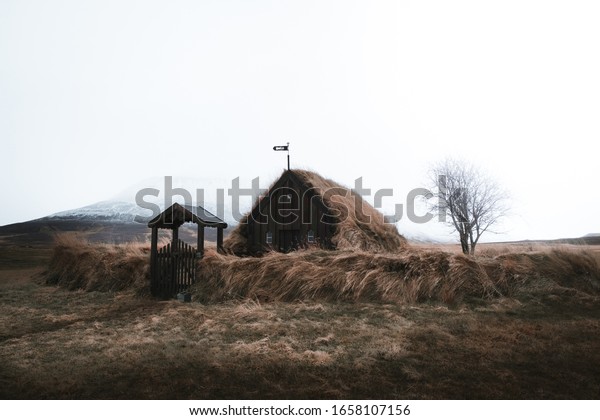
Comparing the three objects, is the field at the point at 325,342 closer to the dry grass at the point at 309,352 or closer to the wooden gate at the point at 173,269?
the dry grass at the point at 309,352

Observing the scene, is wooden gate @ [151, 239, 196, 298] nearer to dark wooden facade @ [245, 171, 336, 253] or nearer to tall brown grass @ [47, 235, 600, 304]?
tall brown grass @ [47, 235, 600, 304]

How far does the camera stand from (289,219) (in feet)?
53.8

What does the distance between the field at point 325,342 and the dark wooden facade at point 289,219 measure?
16.7 feet

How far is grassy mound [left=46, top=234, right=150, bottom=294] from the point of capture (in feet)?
43.3

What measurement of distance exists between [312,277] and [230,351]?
4623mm

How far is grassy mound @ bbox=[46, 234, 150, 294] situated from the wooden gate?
77 cm

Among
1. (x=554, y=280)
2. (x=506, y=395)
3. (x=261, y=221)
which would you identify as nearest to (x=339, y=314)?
(x=506, y=395)

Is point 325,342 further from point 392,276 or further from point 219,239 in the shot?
point 219,239

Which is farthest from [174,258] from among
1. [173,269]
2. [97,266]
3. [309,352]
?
[309,352]

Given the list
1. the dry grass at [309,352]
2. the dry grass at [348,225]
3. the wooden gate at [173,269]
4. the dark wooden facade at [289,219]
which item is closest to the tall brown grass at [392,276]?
the wooden gate at [173,269]

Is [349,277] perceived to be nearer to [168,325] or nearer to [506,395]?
[168,325]

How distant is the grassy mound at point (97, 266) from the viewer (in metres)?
13.2

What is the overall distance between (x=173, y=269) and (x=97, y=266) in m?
4.79

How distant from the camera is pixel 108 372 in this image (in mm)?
4832
